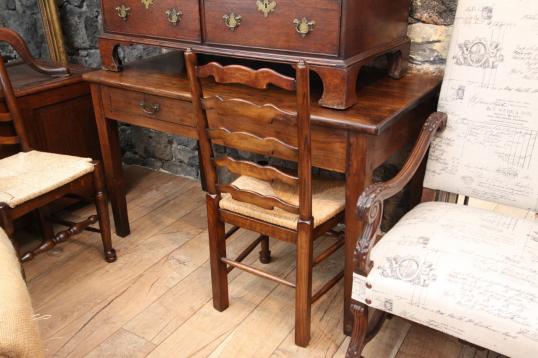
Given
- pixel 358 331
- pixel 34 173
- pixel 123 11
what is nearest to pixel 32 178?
pixel 34 173

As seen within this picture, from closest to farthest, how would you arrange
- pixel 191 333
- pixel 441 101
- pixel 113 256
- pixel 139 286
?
1. pixel 441 101
2. pixel 191 333
3. pixel 139 286
4. pixel 113 256

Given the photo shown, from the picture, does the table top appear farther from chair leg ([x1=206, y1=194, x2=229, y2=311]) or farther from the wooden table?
chair leg ([x1=206, y1=194, x2=229, y2=311])

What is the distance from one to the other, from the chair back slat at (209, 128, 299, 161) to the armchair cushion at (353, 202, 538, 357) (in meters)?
0.38

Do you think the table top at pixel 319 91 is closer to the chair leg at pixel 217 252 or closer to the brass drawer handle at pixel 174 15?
the brass drawer handle at pixel 174 15

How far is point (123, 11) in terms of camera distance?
6.84 ft

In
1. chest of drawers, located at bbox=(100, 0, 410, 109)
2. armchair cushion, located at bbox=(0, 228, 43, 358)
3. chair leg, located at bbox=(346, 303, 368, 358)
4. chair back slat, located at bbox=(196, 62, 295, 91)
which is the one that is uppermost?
chest of drawers, located at bbox=(100, 0, 410, 109)

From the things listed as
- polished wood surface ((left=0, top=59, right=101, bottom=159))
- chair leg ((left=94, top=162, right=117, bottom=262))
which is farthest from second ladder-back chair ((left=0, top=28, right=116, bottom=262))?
polished wood surface ((left=0, top=59, right=101, bottom=159))

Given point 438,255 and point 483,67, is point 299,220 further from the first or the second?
point 483,67

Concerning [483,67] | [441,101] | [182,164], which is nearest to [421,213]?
[441,101]

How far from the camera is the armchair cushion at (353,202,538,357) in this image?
1.25 meters

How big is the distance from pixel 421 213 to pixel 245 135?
2.02 feet

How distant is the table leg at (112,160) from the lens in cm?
228

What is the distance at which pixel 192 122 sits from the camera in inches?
78.0

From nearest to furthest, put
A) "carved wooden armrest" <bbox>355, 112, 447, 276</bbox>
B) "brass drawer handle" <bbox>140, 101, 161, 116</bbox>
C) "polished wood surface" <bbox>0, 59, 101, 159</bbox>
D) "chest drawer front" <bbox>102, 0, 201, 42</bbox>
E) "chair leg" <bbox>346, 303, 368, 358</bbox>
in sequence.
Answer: "carved wooden armrest" <bbox>355, 112, 447, 276</bbox> → "chair leg" <bbox>346, 303, 368, 358</bbox> → "chest drawer front" <bbox>102, 0, 201, 42</bbox> → "brass drawer handle" <bbox>140, 101, 161, 116</bbox> → "polished wood surface" <bbox>0, 59, 101, 159</bbox>
